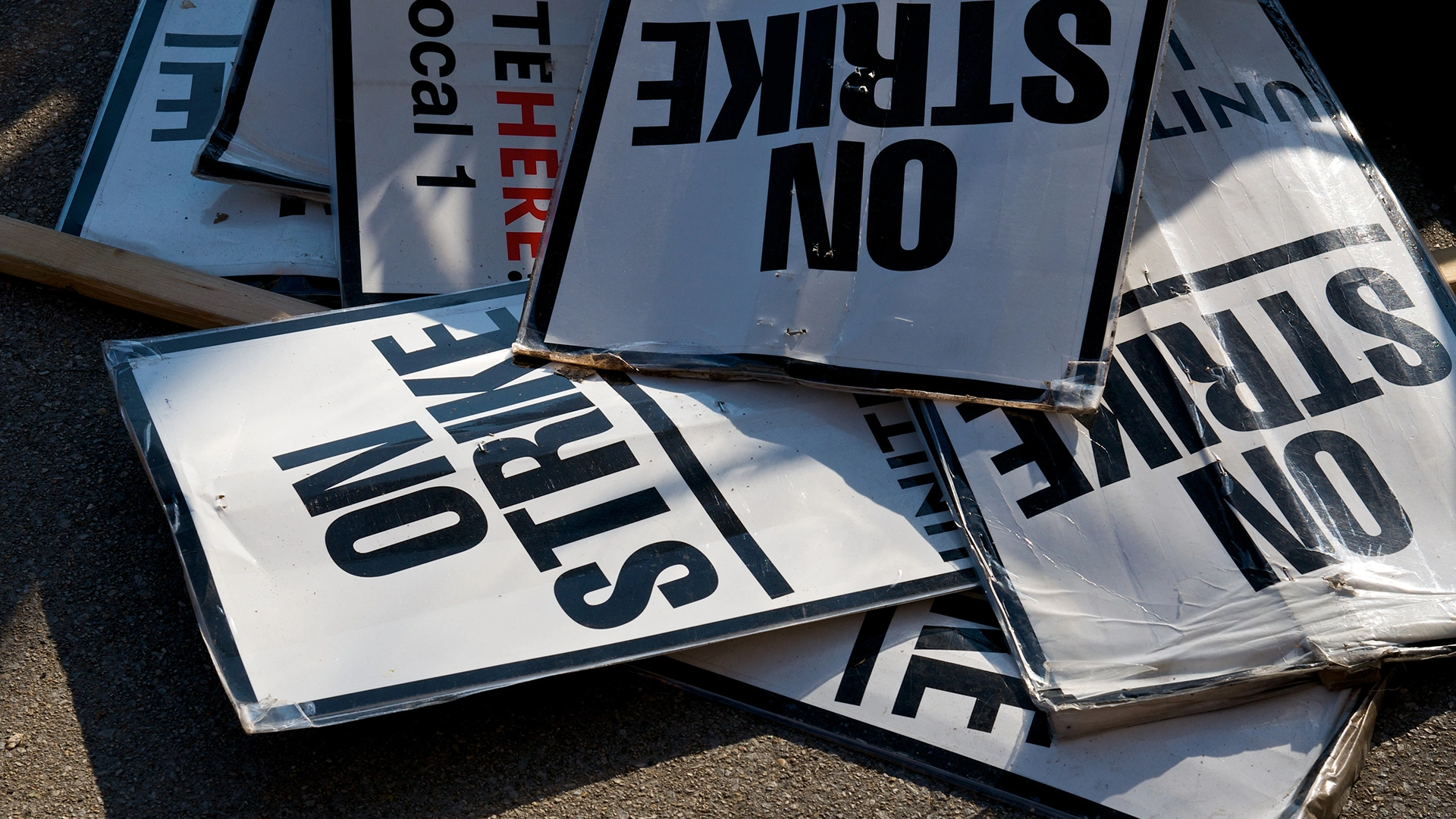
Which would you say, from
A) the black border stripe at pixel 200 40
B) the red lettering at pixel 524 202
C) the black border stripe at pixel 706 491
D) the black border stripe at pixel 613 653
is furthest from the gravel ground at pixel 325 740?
the black border stripe at pixel 200 40

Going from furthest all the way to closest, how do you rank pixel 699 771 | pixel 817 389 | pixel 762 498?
pixel 817 389, pixel 762 498, pixel 699 771

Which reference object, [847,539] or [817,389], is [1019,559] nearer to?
[847,539]

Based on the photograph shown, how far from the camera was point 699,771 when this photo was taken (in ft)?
6.64

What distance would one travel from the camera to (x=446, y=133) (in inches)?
108

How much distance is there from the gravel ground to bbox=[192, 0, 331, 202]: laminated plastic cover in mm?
934

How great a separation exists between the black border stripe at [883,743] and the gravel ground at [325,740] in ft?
0.10

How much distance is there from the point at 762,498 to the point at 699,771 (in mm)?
558

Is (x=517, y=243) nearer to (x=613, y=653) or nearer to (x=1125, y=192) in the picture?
(x=613, y=653)

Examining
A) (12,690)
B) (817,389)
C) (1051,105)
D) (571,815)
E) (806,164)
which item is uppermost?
(1051,105)

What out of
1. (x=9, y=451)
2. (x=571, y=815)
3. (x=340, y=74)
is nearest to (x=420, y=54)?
(x=340, y=74)

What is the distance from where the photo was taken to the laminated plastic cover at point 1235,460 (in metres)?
2.01

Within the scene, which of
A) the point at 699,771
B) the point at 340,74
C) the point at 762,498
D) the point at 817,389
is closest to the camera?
the point at 699,771

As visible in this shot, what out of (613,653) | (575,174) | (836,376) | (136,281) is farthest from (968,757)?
(136,281)

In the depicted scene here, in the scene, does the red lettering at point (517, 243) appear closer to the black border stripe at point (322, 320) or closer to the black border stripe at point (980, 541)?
the black border stripe at point (322, 320)
